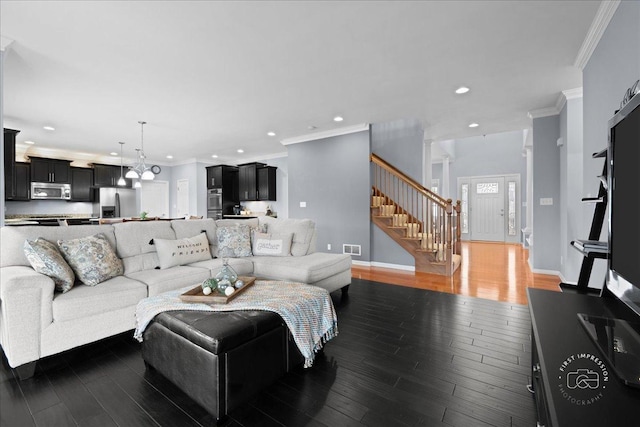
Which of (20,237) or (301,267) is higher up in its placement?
(20,237)

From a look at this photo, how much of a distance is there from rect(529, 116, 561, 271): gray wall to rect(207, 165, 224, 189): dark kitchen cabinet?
773 centimetres

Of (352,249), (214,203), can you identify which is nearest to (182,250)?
(352,249)

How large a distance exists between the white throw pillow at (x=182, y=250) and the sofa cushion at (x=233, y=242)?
213mm

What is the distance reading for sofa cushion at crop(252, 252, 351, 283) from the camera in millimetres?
3314

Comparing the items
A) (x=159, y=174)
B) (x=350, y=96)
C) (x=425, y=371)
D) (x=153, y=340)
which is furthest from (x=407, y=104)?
(x=159, y=174)

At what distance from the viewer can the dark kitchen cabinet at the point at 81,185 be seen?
771cm

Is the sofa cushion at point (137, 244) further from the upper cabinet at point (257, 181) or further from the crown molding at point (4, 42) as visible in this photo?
the upper cabinet at point (257, 181)

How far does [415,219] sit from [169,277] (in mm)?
4473

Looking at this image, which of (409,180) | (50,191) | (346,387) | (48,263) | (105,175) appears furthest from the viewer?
(105,175)

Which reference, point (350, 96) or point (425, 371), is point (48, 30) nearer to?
point (350, 96)

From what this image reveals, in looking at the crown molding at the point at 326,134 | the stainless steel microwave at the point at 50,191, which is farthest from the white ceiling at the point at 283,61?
the stainless steel microwave at the point at 50,191

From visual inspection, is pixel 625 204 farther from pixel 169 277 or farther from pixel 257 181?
pixel 257 181

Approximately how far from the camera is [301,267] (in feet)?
10.9

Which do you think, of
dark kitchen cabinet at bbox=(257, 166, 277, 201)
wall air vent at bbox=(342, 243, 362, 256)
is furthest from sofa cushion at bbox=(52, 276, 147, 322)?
dark kitchen cabinet at bbox=(257, 166, 277, 201)
